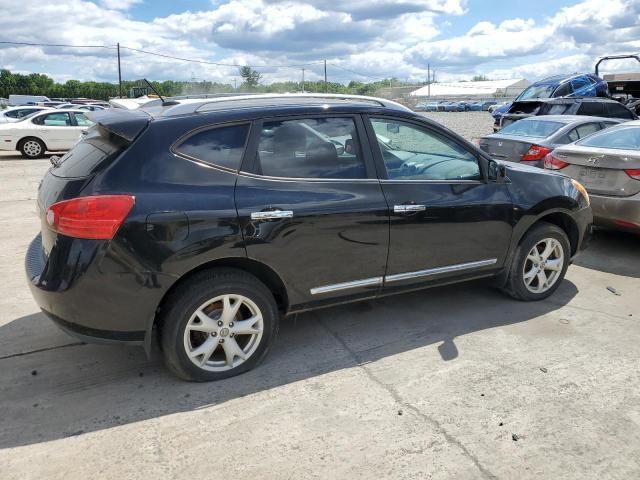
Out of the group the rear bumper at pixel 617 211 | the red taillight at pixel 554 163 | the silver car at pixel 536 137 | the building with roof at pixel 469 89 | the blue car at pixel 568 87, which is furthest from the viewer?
the building with roof at pixel 469 89

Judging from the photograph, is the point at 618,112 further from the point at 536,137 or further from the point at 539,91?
the point at 536,137

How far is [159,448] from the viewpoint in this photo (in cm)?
285

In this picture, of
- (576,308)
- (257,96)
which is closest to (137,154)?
(257,96)

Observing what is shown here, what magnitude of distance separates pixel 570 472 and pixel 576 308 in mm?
2371

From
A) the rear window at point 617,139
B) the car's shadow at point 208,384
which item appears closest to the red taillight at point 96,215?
the car's shadow at point 208,384

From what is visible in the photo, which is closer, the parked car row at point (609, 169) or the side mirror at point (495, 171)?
the side mirror at point (495, 171)

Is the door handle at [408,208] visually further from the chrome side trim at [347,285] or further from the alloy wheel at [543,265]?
the alloy wheel at [543,265]

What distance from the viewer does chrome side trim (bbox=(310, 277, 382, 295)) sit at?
374cm

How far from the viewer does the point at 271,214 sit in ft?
11.1

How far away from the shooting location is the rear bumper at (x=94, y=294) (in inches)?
119

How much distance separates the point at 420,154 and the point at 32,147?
15.3m

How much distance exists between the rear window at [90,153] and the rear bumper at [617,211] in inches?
207

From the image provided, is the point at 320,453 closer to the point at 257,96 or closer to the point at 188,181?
the point at 188,181

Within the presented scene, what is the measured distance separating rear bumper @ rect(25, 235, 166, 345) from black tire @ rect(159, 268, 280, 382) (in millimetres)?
126
